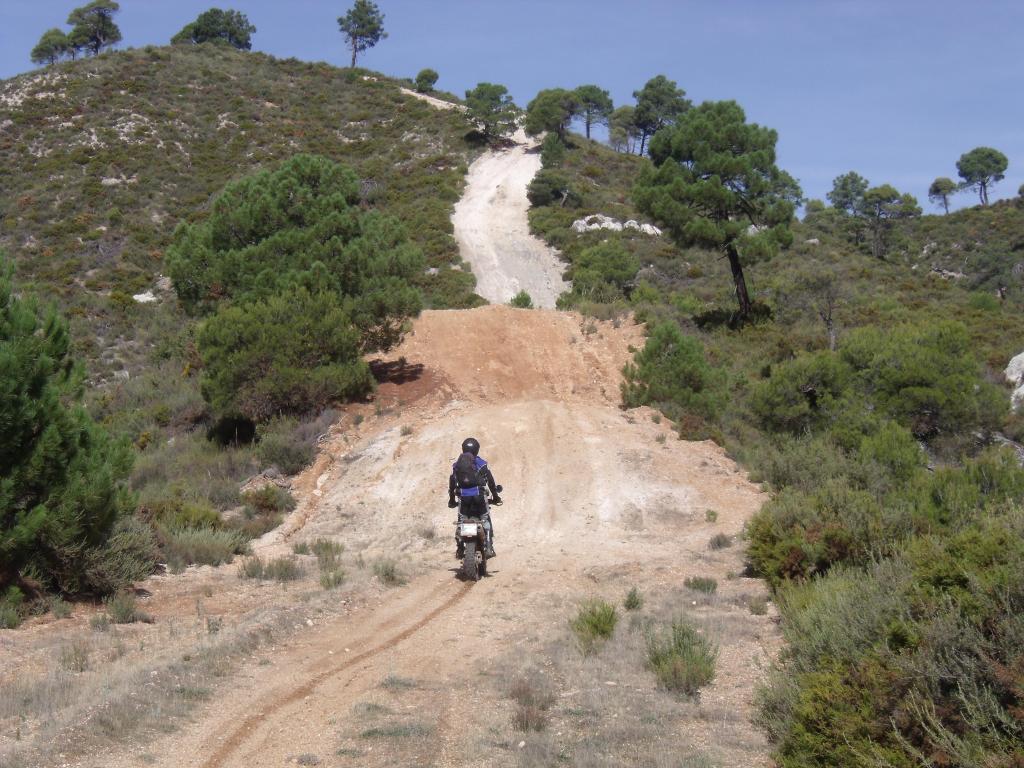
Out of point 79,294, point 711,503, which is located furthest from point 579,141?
point 711,503

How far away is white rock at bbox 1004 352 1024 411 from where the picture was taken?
75.2 ft

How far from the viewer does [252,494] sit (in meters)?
15.5

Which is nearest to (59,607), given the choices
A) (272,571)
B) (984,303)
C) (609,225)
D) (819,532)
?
(272,571)

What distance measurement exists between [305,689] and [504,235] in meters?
44.8

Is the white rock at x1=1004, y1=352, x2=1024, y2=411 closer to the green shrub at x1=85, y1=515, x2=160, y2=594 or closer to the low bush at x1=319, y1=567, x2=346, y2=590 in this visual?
the low bush at x1=319, y1=567, x2=346, y2=590

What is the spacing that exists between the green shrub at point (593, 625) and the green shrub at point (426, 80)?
3192 inches

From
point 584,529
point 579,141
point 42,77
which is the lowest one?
point 584,529

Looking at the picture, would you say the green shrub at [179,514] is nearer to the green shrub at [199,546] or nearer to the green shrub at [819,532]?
the green shrub at [199,546]

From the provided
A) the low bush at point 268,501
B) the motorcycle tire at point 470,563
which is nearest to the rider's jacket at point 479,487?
the motorcycle tire at point 470,563

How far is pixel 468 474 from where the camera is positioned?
33.6ft

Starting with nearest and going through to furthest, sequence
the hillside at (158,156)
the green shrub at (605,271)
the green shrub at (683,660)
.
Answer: the green shrub at (683,660) < the green shrub at (605,271) < the hillside at (158,156)

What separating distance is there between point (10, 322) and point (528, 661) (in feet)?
20.7

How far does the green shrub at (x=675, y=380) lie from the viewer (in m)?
19.3

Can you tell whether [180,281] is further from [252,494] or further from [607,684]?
[607,684]
